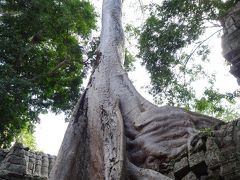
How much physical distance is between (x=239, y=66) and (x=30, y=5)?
16.9ft

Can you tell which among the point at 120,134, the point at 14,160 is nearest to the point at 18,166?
the point at 14,160

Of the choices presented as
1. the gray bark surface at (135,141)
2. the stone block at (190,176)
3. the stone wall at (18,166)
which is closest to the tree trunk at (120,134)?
the gray bark surface at (135,141)

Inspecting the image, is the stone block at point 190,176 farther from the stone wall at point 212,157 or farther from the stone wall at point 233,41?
the stone wall at point 233,41

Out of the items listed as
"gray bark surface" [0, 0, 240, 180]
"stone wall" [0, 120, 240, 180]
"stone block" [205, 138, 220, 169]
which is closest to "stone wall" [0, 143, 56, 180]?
"gray bark surface" [0, 0, 240, 180]

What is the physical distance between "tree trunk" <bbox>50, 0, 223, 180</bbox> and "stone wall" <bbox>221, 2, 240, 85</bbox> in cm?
96

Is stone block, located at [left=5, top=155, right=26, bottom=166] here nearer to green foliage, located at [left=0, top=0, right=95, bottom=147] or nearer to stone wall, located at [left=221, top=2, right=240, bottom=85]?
green foliage, located at [left=0, top=0, right=95, bottom=147]

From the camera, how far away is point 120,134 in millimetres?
2443

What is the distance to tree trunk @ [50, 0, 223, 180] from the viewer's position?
2.25 m

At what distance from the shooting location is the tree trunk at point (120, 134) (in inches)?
88.5

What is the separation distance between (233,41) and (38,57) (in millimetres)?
4653

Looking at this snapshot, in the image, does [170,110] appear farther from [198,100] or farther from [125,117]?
[198,100]

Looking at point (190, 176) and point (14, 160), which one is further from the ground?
point (14, 160)

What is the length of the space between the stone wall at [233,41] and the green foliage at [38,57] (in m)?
3.70

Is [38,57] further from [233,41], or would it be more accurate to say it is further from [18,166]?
[233,41]
